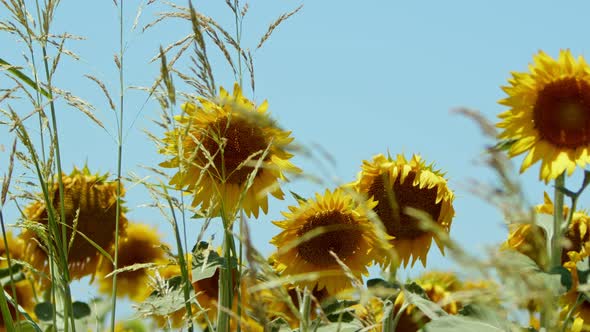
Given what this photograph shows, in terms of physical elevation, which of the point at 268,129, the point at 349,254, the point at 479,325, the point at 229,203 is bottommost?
the point at 479,325

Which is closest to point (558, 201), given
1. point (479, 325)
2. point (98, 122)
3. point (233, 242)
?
point (479, 325)

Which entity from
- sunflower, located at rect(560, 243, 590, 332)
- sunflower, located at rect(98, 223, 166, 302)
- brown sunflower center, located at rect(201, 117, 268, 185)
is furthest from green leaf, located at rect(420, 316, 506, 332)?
sunflower, located at rect(98, 223, 166, 302)

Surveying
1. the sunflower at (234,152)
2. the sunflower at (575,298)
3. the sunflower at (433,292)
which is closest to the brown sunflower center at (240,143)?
the sunflower at (234,152)

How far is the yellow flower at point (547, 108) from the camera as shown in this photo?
3.11 m

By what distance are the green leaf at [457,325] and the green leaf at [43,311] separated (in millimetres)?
1938

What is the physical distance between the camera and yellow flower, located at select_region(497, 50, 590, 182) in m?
3.11

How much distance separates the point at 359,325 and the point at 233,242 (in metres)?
0.47

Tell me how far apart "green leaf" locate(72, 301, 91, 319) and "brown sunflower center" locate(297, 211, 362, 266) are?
115 centimetres

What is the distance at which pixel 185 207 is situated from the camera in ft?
7.39

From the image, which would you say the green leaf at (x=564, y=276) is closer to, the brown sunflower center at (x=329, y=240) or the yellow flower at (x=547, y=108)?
the yellow flower at (x=547, y=108)

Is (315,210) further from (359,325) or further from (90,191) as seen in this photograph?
(90,191)

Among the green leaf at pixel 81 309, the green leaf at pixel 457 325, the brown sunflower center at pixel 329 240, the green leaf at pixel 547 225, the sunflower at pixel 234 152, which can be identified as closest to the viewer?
the green leaf at pixel 457 325

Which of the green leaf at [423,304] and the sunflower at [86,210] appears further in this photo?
the sunflower at [86,210]

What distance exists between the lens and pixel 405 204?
3520 mm
